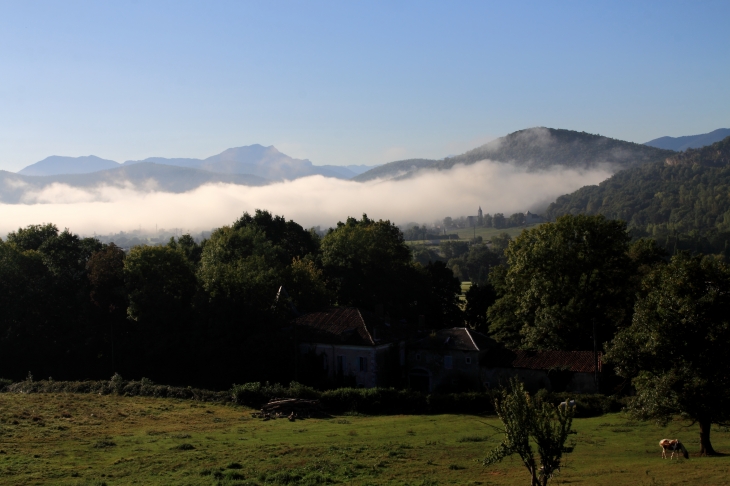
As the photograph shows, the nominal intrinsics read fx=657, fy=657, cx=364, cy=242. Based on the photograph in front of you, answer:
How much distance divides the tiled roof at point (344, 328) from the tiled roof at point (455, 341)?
265 cm

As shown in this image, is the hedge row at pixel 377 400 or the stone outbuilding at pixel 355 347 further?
the stone outbuilding at pixel 355 347

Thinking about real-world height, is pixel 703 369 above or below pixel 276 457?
above

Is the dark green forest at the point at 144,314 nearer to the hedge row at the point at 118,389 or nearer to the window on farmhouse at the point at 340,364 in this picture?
the window on farmhouse at the point at 340,364

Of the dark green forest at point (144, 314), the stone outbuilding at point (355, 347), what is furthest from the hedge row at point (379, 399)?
Result: the stone outbuilding at point (355, 347)

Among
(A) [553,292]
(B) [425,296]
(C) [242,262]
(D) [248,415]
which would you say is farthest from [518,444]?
(B) [425,296]

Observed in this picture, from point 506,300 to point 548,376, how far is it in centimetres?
1143

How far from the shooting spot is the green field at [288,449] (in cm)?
2406

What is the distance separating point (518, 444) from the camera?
18.1 m

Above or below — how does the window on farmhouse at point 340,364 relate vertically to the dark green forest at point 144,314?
A: below

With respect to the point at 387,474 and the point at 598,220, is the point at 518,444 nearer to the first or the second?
the point at 387,474

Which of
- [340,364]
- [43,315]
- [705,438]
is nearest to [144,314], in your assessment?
[43,315]

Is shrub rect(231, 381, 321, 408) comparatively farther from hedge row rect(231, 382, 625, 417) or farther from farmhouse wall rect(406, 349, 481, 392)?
farmhouse wall rect(406, 349, 481, 392)

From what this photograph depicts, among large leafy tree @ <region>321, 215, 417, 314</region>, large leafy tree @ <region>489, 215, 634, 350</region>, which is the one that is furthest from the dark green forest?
large leafy tree @ <region>489, 215, 634, 350</region>

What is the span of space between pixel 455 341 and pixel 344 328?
8.87 metres
